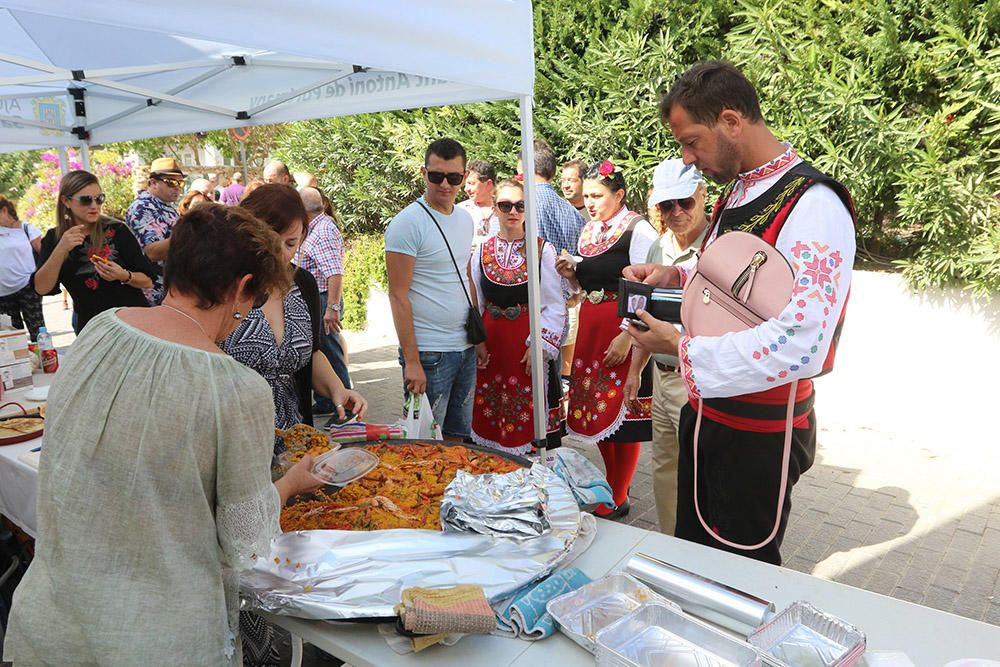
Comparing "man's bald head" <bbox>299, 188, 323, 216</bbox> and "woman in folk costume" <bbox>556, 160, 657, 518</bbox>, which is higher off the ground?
"man's bald head" <bbox>299, 188, 323, 216</bbox>

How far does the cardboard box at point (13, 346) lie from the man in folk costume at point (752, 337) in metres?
3.10

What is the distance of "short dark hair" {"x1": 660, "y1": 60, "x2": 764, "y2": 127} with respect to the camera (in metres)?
1.76

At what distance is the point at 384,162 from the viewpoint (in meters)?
9.75

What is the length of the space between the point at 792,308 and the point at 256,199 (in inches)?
67.3

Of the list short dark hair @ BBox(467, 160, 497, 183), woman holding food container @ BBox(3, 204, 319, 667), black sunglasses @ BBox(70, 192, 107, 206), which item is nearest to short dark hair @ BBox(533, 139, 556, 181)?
short dark hair @ BBox(467, 160, 497, 183)

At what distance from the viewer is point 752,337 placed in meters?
1.69

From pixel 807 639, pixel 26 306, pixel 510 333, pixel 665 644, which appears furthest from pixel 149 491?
pixel 26 306

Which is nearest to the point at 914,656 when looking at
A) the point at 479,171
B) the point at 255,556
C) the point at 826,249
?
the point at 826,249

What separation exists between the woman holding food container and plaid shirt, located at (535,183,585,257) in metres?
2.99

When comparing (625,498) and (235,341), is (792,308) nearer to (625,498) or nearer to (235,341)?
(235,341)

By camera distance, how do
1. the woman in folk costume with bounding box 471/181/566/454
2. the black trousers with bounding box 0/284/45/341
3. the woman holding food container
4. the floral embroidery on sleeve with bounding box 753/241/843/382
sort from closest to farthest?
1. the woman holding food container
2. the floral embroidery on sleeve with bounding box 753/241/843/382
3. the woman in folk costume with bounding box 471/181/566/454
4. the black trousers with bounding box 0/284/45/341

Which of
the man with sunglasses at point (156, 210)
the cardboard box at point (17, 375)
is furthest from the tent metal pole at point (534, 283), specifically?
the man with sunglasses at point (156, 210)

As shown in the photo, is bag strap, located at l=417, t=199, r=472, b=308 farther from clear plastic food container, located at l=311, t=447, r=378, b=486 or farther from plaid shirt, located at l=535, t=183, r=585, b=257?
clear plastic food container, located at l=311, t=447, r=378, b=486

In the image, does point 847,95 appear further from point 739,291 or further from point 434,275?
point 739,291
